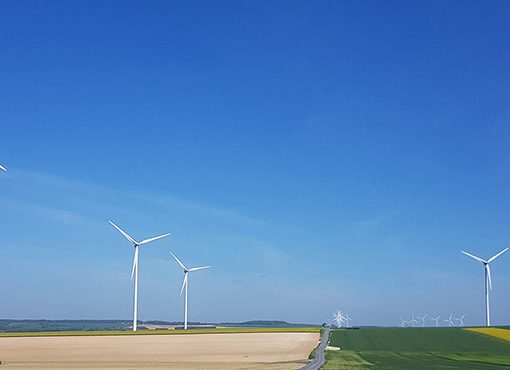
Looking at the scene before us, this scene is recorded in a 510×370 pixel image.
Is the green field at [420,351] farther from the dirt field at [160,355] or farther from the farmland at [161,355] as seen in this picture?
the dirt field at [160,355]

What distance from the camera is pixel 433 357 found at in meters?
70.2

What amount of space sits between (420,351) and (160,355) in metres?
29.9

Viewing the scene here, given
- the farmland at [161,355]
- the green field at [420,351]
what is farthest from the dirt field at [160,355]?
the green field at [420,351]

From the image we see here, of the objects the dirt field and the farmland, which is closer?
the dirt field

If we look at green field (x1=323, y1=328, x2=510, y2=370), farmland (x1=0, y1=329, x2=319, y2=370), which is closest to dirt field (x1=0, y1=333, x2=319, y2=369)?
farmland (x1=0, y1=329, x2=319, y2=370)

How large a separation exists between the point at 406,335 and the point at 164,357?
51.1m

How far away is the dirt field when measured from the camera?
58.1 metres

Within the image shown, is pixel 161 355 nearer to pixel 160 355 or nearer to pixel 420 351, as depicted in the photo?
pixel 160 355

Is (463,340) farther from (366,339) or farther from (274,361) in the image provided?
(274,361)

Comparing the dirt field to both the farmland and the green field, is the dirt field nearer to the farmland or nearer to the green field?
the farmland

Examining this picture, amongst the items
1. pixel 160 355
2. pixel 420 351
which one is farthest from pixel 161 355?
pixel 420 351

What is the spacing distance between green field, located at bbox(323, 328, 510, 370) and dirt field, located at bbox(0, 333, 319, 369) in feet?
15.9

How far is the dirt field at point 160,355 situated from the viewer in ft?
191

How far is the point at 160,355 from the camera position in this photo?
71.6 meters
